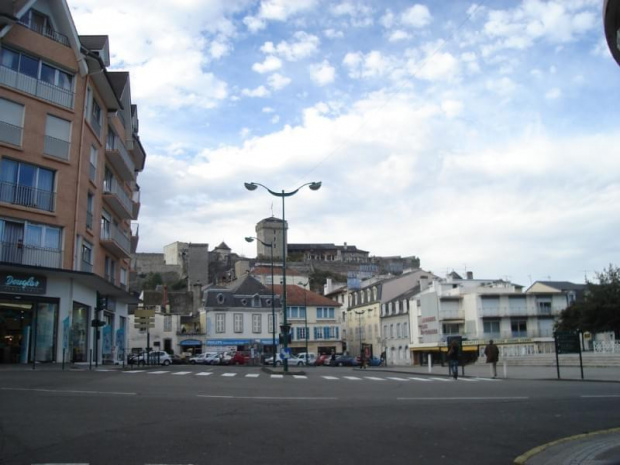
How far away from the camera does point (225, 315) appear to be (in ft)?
240

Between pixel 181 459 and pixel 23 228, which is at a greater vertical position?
pixel 23 228

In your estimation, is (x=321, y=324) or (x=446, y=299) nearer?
(x=446, y=299)

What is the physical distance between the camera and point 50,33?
98.1 feet

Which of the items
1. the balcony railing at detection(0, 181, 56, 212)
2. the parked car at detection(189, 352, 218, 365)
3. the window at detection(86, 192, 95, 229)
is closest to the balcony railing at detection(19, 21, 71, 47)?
the balcony railing at detection(0, 181, 56, 212)

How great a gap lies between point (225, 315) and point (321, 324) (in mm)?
13363

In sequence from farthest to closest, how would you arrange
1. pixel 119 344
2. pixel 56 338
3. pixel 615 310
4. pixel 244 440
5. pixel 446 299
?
1. pixel 446 299
2. pixel 615 310
3. pixel 119 344
4. pixel 56 338
5. pixel 244 440

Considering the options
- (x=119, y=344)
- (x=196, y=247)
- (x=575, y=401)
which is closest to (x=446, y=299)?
(x=119, y=344)

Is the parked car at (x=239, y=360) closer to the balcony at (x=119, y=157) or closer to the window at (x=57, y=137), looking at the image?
the balcony at (x=119, y=157)

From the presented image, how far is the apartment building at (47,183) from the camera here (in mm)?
27375

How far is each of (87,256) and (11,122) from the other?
29.6 feet

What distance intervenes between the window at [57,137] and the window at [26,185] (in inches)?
38.9

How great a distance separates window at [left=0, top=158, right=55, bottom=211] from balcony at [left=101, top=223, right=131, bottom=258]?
7.83m

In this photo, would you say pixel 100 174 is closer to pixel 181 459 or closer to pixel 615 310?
pixel 181 459

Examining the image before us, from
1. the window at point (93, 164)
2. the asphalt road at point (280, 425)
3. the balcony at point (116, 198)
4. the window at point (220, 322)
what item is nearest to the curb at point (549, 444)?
the asphalt road at point (280, 425)
